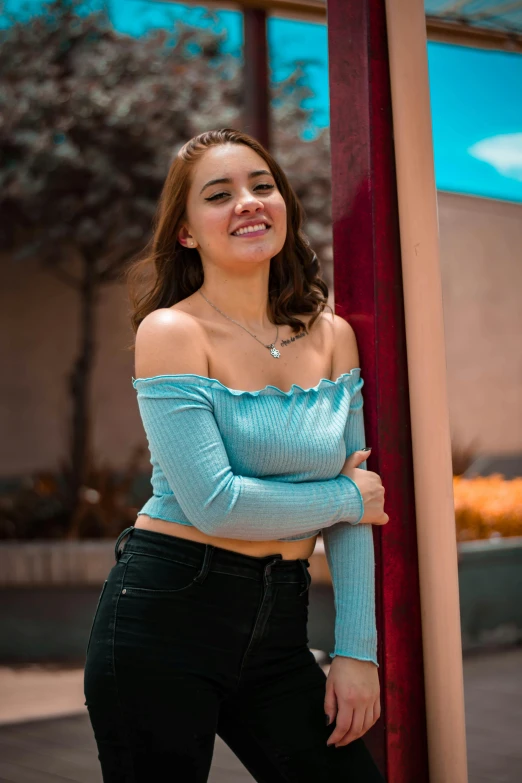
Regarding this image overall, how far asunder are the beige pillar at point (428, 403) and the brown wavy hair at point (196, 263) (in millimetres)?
224

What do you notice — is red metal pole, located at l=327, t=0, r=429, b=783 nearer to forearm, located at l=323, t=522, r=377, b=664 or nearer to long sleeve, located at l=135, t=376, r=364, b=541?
forearm, located at l=323, t=522, r=377, b=664

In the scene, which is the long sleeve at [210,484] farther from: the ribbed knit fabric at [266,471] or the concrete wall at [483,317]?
the concrete wall at [483,317]

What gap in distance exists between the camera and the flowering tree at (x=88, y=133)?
6289 millimetres

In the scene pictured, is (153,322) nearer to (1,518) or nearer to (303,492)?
(303,492)

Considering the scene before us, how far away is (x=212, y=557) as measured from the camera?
67.6 inches

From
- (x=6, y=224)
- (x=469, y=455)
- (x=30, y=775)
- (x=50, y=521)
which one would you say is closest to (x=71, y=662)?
(x=50, y=521)

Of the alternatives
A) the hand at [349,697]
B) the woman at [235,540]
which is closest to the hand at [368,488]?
the woman at [235,540]

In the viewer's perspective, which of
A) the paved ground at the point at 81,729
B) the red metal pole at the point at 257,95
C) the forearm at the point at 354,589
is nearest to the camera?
the forearm at the point at 354,589

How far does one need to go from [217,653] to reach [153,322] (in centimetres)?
63

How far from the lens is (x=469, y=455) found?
7637 millimetres

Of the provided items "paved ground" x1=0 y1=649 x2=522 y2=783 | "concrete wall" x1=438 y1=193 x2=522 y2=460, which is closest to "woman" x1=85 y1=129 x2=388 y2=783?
"paved ground" x1=0 y1=649 x2=522 y2=783

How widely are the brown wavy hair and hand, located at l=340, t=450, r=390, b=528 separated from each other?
12.0 inches

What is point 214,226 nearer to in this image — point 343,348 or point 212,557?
point 343,348

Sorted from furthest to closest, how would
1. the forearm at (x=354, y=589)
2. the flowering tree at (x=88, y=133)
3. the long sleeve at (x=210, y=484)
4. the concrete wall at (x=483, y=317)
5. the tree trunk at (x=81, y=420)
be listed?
the concrete wall at (x=483, y=317)
the tree trunk at (x=81, y=420)
the flowering tree at (x=88, y=133)
the forearm at (x=354, y=589)
the long sleeve at (x=210, y=484)
